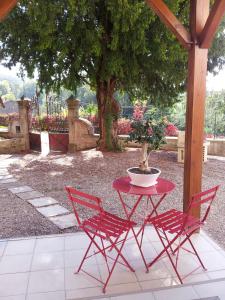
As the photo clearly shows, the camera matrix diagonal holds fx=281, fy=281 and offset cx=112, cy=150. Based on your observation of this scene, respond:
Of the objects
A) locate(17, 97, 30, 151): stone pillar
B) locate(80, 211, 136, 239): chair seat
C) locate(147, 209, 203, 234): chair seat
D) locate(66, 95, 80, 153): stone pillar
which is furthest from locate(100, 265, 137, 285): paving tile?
locate(17, 97, 30, 151): stone pillar

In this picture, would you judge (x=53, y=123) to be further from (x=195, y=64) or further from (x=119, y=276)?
(x=119, y=276)

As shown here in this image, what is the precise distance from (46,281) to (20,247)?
74cm

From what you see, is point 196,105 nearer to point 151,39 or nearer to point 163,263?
point 163,263

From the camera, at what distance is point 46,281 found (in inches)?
103

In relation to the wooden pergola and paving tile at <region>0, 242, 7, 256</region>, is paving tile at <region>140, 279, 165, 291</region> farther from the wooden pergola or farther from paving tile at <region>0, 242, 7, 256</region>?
paving tile at <region>0, 242, 7, 256</region>

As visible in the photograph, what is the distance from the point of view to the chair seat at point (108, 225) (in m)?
2.55

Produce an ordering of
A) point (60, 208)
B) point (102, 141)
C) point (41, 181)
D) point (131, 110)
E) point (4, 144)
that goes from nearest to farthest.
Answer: point (60, 208)
point (41, 181)
point (102, 141)
point (4, 144)
point (131, 110)

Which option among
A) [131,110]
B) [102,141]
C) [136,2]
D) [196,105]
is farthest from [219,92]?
[196,105]

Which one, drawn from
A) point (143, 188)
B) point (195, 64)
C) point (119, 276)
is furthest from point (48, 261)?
point (195, 64)

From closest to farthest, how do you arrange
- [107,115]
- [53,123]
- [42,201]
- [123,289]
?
[123,289]
[42,201]
[107,115]
[53,123]

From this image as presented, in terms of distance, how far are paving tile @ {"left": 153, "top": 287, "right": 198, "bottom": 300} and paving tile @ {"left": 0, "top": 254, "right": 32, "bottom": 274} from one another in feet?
4.27

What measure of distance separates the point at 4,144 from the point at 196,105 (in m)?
8.24

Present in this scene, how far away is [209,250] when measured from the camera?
3.13m

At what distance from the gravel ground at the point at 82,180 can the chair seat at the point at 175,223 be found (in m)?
0.86
